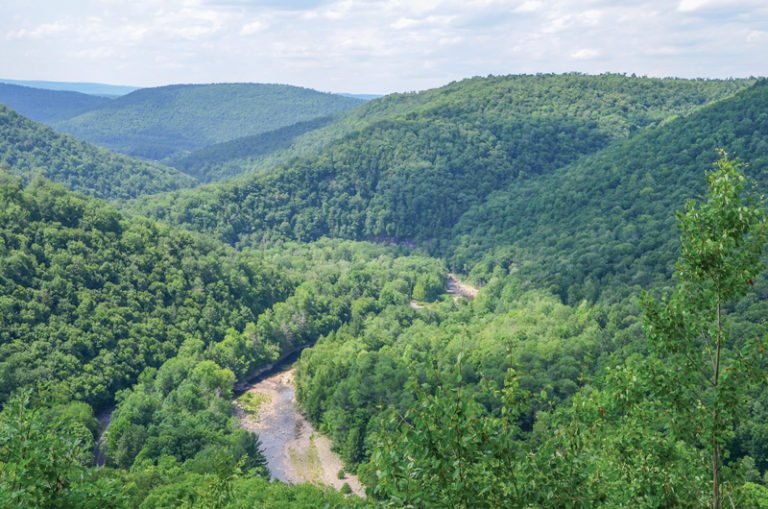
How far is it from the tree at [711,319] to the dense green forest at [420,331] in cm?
5

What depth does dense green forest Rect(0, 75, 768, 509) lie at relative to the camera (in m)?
11.2

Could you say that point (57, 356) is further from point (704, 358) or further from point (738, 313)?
point (738, 313)

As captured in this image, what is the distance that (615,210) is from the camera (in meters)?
124

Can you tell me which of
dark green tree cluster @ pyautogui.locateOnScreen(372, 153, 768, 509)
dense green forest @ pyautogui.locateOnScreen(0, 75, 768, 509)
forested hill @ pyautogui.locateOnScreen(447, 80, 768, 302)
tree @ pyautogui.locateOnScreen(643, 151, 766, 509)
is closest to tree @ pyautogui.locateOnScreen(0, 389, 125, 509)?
dense green forest @ pyautogui.locateOnScreen(0, 75, 768, 509)

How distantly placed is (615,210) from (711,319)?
120 metres

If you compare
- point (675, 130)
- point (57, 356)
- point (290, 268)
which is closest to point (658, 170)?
point (675, 130)

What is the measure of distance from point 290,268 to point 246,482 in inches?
3762

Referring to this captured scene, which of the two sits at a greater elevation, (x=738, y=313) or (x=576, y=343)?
(x=738, y=313)

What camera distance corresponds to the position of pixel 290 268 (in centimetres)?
14262

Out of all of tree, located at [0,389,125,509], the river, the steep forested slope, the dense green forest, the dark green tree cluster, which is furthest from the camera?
the steep forested slope

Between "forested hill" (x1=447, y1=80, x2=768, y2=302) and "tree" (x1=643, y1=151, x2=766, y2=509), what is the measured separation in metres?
78.7

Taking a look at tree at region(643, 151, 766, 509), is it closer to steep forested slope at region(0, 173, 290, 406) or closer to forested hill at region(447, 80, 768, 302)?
steep forested slope at region(0, 173, 290, 406)

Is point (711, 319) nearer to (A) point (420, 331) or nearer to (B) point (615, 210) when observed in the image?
(A) point (420, 331)

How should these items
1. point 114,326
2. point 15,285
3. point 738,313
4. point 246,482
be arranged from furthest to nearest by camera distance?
point 114,326 → point 15,285 → point 738,313 → point 246,482
